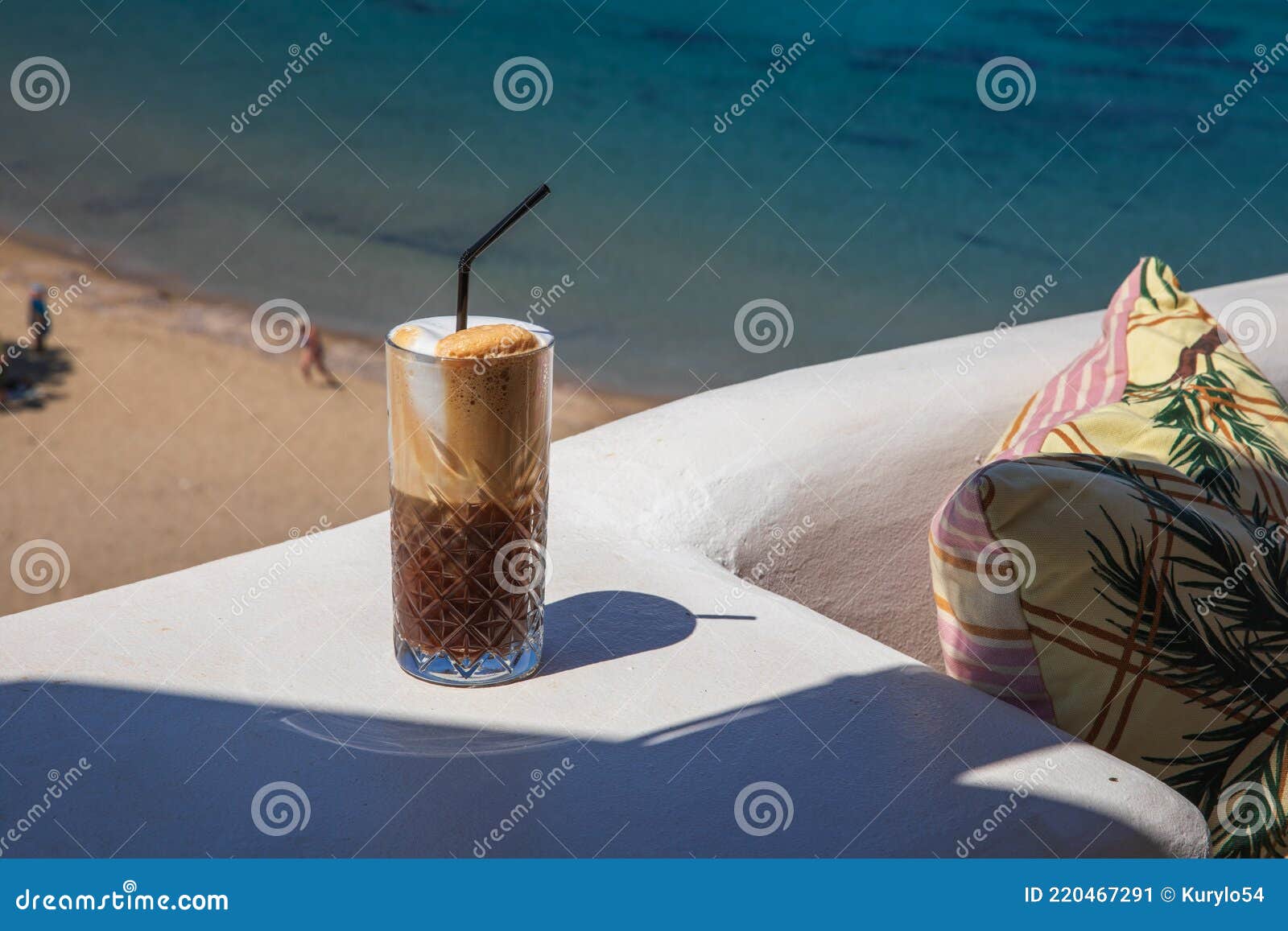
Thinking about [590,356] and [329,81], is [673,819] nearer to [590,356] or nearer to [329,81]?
[590,356]

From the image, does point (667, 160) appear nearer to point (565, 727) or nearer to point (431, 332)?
point (431, 332)

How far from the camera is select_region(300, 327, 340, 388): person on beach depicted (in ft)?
28.8

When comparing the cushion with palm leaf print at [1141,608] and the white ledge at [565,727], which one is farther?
the cushion with palm leaf print at [1141,608]

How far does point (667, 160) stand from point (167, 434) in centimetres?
586

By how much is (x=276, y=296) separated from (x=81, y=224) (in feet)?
8.00

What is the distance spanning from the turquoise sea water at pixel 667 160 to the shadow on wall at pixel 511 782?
7.38 meters

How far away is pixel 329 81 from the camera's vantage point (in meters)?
13.0

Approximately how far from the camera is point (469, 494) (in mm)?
1176

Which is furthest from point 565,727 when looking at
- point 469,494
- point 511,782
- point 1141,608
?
point 1141,608

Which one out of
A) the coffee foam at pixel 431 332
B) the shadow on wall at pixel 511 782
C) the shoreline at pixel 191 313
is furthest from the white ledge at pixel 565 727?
the shoreline at pixel 191 313

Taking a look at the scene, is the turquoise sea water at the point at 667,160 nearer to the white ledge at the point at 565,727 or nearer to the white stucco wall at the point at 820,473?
the white stucco wall at the point at 820,473

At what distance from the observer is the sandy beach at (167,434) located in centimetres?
729

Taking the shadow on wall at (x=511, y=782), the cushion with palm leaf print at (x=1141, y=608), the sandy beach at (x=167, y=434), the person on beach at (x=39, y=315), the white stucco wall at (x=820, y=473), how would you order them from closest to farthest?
the shadow on wall at (x=511, y=782), the cushion with palm leaf print at (x=1141, y=608), the white stucco wall at (x=820, y=473), the sandy beach at (x=167, y=434), the person on beach at (x=39, y=315)

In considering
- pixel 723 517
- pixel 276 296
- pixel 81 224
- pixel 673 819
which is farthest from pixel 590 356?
pixel 673 819
